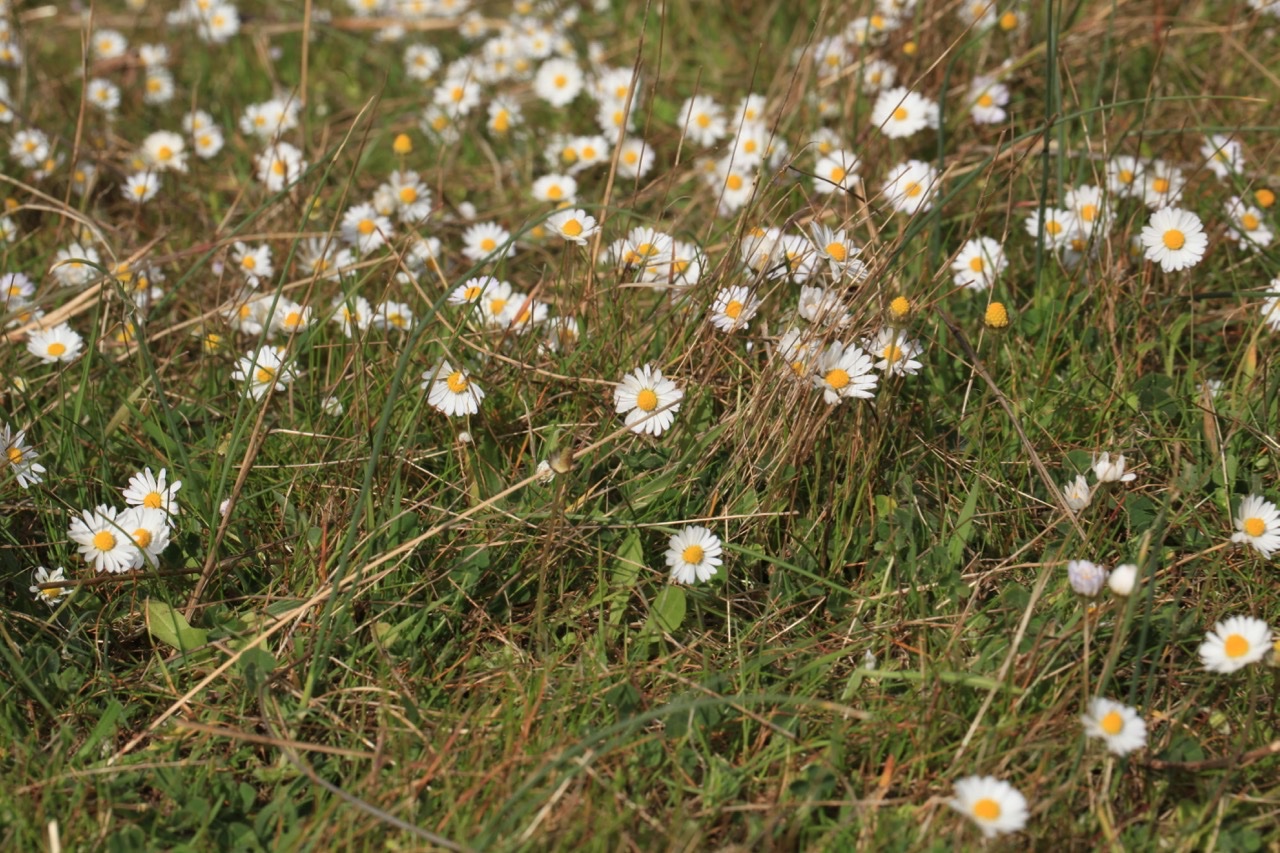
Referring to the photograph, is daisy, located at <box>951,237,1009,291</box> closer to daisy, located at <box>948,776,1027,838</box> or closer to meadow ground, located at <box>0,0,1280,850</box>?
meadow ground, located at <box>0,0,1280,850</box>

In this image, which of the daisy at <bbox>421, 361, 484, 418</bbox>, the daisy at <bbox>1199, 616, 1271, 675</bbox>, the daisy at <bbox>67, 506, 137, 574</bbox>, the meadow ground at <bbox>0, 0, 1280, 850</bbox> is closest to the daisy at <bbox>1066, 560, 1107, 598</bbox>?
the meadow ground at <bbox>0, 0, 1280, 850</bbox>

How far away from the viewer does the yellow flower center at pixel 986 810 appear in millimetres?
1544

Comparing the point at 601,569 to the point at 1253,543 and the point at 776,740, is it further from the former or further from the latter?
the point at 1253,543

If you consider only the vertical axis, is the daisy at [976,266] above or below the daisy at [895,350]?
above

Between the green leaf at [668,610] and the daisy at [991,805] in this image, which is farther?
the green leaf at [668,610]

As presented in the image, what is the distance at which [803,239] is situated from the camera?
7.49 feet

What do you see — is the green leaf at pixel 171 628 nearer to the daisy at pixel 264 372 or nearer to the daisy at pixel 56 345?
the daisy at pixel 264 372

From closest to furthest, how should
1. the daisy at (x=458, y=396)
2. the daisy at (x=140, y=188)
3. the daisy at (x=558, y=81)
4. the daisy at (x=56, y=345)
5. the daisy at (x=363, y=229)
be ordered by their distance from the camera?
the daisy at (x=458, y=396) → the daisy at (x=56, y=345) → the daisy at (x=363, y=229) → the daisy at (x=140, y=188) → the daisy at (x=558, y=81)

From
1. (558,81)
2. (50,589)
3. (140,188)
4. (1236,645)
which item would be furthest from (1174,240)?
(140,188)

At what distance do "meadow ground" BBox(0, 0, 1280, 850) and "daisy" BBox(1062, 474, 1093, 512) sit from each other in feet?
0.03

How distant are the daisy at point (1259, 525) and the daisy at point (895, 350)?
21.5 inches

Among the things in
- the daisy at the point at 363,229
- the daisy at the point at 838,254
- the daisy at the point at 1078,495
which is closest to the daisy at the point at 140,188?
the daisy at the point at 363,229

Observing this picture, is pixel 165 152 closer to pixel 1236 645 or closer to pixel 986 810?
pixel 986 810

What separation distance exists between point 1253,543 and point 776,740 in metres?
0.80
